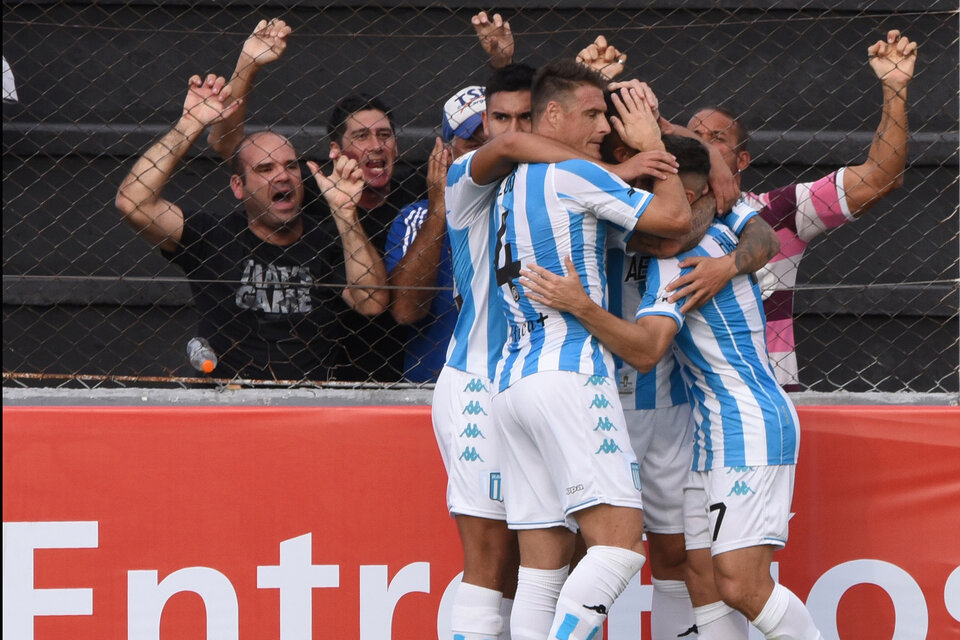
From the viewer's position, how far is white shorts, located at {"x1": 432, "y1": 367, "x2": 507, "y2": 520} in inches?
135

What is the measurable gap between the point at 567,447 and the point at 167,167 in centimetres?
186

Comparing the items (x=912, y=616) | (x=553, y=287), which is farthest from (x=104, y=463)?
(x=912, y=616)

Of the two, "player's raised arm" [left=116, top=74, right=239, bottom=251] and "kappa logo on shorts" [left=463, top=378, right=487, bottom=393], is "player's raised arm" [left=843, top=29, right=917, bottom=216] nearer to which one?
"kappa logo on shorts" [left=463, top=378, right=487, bottom=393]

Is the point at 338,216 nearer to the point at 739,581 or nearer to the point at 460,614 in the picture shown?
the point at 460,614

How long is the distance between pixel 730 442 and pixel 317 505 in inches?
56.8

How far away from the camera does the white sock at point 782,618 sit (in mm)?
3244

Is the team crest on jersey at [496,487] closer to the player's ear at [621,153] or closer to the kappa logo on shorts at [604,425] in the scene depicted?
the kappa logo on shorts at [604,425]

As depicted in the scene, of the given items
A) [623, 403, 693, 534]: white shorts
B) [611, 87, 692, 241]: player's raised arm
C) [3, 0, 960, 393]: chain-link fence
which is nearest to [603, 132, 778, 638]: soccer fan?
[623, 403, 693, 534]: white shorts

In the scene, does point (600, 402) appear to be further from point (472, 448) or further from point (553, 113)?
point (553, 113)

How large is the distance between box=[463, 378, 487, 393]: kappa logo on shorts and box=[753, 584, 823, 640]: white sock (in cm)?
103

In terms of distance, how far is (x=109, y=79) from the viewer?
18.1 feet

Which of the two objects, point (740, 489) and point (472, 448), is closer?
point (740, 489)

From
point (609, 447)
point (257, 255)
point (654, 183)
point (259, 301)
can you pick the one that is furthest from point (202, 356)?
point (654, 183)

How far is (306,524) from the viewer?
3.92m
